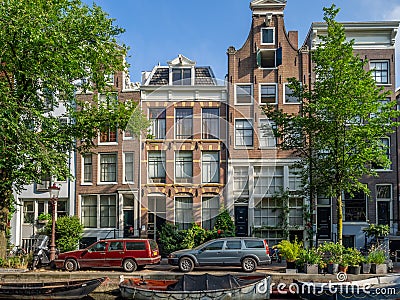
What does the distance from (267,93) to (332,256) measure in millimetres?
12056

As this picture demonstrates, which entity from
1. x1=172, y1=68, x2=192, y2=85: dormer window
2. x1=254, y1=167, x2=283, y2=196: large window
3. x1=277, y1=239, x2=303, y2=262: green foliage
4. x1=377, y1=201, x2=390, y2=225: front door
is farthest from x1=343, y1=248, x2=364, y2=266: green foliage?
x1=172, y1=68, x2=192, y2=85: dormer window

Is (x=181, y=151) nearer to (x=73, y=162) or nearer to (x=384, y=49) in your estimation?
(x=73, y=162)

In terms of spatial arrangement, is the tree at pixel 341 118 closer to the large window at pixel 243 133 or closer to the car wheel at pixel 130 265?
the large window at pixel 243 133

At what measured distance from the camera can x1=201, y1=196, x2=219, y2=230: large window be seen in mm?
27656

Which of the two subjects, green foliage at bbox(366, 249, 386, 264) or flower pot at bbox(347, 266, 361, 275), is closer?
flower pot at bbox(347, 266, 361, 275)

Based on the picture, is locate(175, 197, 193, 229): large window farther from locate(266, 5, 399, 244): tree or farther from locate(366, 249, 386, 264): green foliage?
locate(366, 249, 386, 264): green foliage

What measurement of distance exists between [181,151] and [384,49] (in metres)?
12.7

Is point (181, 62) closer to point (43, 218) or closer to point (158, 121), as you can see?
point (158, 121)

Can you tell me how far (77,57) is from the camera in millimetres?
19188

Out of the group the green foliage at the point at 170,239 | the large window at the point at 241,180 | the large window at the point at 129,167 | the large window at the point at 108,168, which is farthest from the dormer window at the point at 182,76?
the green foliage at the point at 170,239

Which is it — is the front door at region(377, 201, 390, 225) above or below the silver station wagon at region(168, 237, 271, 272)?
above

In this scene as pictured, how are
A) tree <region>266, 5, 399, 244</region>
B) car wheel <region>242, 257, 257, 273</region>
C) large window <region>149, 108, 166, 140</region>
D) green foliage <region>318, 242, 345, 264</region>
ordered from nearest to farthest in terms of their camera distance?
green foliage <region>318, 242, 345, 264</region> < tree <region>266, 5, 399, 244</region> < car wheel <region>242, 257, 257, 273</region> < large window <region>149, 108, 166, 140</region>

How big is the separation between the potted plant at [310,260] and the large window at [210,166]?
10.0 metres

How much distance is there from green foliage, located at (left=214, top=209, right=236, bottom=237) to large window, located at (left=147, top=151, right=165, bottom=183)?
3976 millimetres
